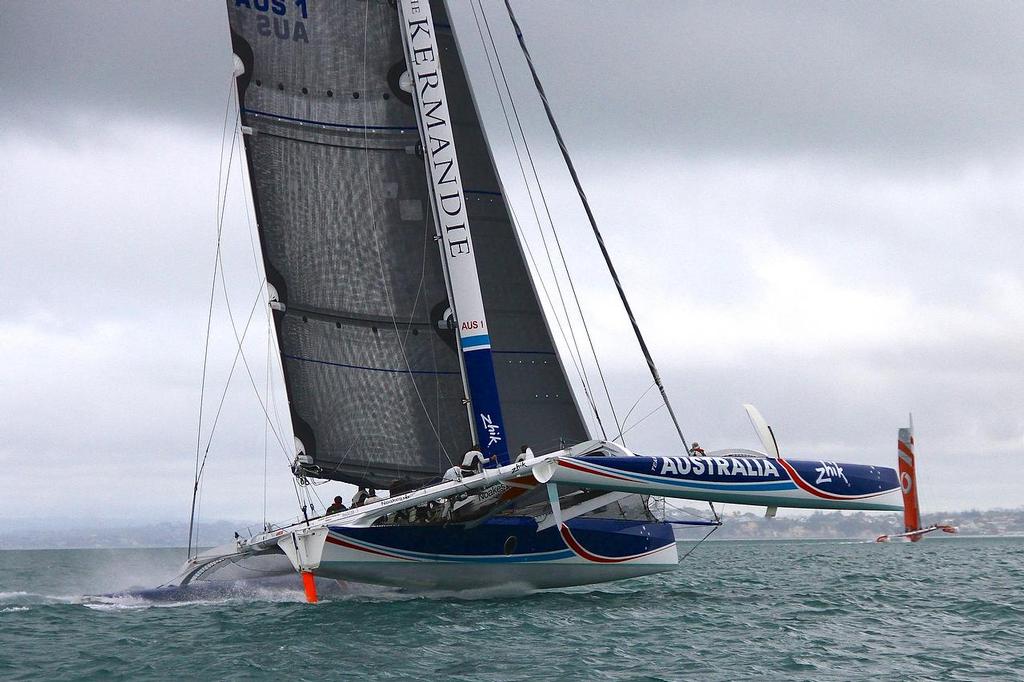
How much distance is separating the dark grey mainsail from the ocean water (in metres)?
2.31

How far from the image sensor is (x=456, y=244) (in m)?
15.3

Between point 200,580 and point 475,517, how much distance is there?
471 centimetres

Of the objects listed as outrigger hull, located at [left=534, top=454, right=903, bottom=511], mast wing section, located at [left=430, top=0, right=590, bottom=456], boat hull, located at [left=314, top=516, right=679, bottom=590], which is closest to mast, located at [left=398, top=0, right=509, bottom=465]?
boat hull, located at [left=314, top=516, right=679, bottom=590]

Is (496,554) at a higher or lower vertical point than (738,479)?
lower

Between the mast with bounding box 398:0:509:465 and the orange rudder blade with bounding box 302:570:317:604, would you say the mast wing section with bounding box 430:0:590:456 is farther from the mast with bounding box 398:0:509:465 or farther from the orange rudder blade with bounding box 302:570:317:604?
the orange rudder blade with bounding box 302:570:317:604

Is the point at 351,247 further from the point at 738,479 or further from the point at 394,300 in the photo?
the point at 738,479

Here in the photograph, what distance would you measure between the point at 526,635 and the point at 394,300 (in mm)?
6081

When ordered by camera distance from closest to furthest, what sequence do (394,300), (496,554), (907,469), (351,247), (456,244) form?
(496,554) → (456,244) → (351,247) → (394,300) → (907,469)

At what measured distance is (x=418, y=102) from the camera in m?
15.7

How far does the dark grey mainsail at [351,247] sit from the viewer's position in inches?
630

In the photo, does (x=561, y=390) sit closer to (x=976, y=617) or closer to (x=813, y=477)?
(x=813, y=477)

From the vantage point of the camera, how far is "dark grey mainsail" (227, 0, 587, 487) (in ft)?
52.5

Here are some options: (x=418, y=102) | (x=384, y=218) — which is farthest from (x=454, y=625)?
(x=418, y=102)

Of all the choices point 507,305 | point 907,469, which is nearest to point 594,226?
point 507,305
